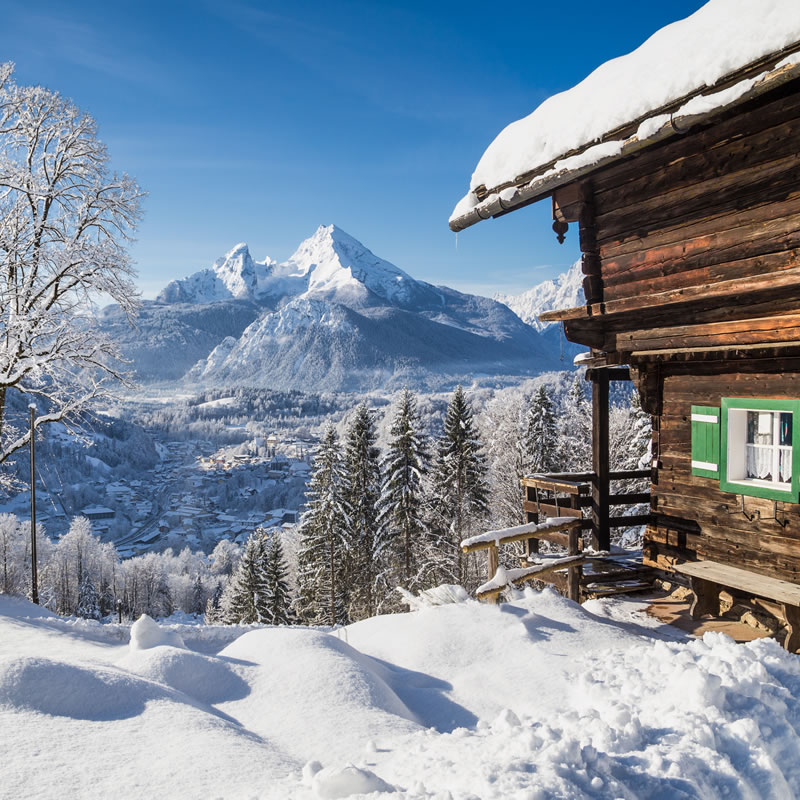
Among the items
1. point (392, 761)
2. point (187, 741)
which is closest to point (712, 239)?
point (392, 761)

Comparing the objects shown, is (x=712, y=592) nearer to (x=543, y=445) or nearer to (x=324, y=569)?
(x=543, y=445)

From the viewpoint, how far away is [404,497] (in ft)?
86.0

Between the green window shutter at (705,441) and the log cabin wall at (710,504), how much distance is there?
0.47ft

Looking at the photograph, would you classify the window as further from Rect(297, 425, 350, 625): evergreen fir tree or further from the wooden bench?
Rect(297, 425, 350, 625): evergreen fir tree

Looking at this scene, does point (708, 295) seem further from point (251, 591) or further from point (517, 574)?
point (251, 591)

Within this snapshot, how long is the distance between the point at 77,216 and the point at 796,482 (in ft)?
50.1

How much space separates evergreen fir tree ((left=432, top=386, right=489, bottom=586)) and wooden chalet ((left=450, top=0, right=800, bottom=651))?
17.5m

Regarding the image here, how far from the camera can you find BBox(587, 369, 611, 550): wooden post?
9.15 metres

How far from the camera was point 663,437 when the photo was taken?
8.38m

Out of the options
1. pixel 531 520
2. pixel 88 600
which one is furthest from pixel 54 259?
pixel 88 600

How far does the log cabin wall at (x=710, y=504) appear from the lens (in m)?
→ 6.75

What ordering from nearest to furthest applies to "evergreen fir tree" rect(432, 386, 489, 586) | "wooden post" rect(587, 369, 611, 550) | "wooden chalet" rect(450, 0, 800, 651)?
1. "wooden chalet" rect(450, 0, 800, 651)
2. "wooden post" rect(587, 369, 611, 550)
3. "evergreen fir tree" rect(432, 386, 489, 586)

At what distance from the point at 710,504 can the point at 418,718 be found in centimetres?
495


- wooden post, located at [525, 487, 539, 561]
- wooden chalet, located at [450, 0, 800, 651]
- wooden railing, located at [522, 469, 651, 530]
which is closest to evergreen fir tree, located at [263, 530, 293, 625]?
wooden post, located at [525, 487, 539, 561]
